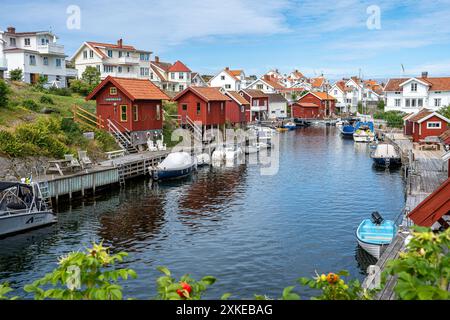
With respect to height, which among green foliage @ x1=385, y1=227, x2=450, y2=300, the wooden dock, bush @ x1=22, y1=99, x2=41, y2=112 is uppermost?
bush @ x1=22, y1=99, x2=41, y2=112

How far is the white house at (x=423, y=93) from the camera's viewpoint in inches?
3489

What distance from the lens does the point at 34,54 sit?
72.3 m

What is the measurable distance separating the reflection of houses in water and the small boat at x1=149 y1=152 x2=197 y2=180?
170 cm

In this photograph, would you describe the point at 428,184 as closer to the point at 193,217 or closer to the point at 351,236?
the point at 351,236

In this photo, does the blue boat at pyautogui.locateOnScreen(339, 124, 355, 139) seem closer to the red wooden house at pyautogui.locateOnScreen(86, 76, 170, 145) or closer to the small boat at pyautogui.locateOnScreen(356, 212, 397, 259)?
the red wooden house at pyautogui.locateOnScreen(86, 76, 170, 145)

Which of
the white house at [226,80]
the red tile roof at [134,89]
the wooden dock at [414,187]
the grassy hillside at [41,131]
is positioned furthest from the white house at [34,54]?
the white house at [226,80]

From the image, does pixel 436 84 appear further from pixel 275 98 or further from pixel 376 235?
pixel 376 235

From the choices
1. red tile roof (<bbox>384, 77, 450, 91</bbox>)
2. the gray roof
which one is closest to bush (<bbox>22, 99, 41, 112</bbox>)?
red tile roof (<bbox>384, 77, 450, 91</bbox>)

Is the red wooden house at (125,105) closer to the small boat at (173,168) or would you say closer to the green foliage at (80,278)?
the small boat at (173,168)

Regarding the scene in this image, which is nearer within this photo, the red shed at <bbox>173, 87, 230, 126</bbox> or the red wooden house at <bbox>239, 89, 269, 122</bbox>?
the red shed at <bbox>173, 87, 230, 126</bbox>

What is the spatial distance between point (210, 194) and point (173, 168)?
23.8 ft

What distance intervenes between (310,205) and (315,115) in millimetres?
97570

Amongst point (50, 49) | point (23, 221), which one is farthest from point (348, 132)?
point (23, 221)

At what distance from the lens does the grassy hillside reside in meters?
35.6
